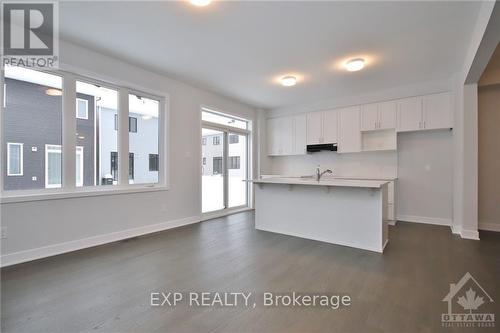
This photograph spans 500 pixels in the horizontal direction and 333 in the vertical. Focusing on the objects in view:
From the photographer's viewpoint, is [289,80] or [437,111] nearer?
[289,80]

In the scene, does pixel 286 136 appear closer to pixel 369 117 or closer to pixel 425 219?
pixel 369 117

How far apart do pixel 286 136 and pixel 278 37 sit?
3.79 meters

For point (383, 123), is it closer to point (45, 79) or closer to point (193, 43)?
point (193, 43)

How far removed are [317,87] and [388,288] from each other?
402cm

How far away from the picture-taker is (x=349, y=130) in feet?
18.5

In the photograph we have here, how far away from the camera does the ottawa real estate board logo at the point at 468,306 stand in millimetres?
1854

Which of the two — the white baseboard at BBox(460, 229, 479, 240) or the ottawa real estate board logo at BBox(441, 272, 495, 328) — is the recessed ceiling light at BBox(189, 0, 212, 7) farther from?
the white baseboard at BBox(460, 229, 479, 240)

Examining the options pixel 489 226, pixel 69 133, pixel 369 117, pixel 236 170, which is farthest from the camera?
pixel 236 170

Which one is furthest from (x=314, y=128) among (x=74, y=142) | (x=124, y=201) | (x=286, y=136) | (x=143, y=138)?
(x=74, y=142)

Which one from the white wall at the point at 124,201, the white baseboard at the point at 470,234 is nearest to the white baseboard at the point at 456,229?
the white baseboard at the point at 470,234

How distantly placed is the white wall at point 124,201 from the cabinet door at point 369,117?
3.10 m

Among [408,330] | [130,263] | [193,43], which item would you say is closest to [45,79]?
[193,43]

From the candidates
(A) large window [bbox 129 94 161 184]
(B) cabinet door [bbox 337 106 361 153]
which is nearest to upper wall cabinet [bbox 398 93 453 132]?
(B) cabinet door [bbox 337 106 361 153]

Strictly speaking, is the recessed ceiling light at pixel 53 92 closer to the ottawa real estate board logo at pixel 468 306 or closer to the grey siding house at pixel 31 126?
the grey siding house at pixel 31 126
